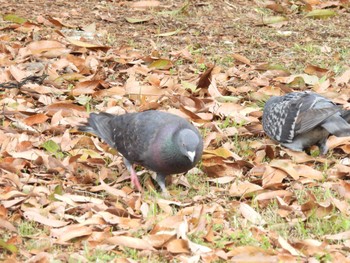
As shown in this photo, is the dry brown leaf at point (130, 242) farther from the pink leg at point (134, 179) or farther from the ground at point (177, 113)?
the pink leg at point (134, 179)

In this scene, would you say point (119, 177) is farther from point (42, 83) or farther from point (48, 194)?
point (42, 83)

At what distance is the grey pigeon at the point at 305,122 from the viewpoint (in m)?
6.84

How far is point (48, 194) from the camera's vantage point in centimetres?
590

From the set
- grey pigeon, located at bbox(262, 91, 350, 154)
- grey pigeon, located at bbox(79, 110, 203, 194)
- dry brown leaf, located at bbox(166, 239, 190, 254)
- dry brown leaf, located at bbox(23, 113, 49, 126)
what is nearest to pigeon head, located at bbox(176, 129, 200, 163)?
grey pigeon, located at bbox(79, 110, 203, 194)

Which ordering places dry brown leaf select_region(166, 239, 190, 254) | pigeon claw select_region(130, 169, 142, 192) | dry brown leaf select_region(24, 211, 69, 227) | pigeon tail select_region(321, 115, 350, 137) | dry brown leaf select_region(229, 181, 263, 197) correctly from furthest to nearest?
1. pigeon tail select_region(321, 115, 350, 137)
2. pigeon claw select_region(130, 169, 142, 192)
3. dry brown leaf select_region(229, 181, 263, 197)
4. dry brown leaf select_region(24, 211, 69, 227)
5. dry brown leaf select_region(166, 239, 190, 254)

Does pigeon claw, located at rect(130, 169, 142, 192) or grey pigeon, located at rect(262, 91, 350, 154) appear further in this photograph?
grey pigeon, located at rect(262, 91, 350, 154)

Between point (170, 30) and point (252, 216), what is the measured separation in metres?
4.71

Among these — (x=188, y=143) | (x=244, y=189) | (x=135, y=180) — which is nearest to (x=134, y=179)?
(x=135, y=180)

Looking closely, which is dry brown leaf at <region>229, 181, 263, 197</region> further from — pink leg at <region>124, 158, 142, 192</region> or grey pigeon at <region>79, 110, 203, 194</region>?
pink leg at <region>124, 158, 142, 192</region>

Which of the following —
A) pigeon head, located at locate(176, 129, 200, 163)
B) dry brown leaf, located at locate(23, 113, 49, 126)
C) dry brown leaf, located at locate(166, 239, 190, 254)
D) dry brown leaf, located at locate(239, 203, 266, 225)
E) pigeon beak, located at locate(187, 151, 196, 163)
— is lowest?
dry brown leaf, located at locate(23, 113, 49, 126)

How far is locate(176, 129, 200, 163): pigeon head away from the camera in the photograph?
5.74 m

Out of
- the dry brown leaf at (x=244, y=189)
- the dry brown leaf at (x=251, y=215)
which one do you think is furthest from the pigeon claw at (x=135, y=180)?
the dry brown leaf at (x=251, y=215)

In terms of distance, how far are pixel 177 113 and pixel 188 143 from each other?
1.79m

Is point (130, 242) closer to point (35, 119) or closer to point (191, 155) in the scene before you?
point (191, 155)
